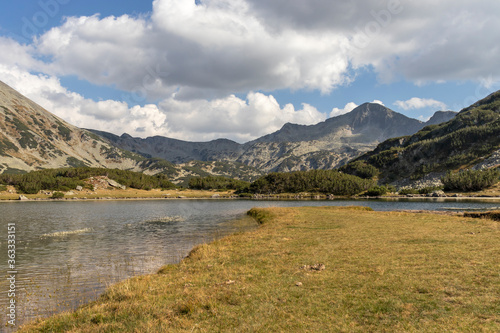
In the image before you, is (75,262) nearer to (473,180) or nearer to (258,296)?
(258,296)

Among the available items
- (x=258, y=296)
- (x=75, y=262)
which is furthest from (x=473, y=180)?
(x=75, y=262)

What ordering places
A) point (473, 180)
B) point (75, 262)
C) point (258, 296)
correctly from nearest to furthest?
point (258, 296) < point (75, 262) < point (473, 180)

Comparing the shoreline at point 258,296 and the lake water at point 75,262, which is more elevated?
the shoreline at point 258,296

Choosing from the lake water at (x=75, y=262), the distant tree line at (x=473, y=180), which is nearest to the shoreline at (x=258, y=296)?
the lake water at (x=75, y=262)

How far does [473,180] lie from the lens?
561 feet

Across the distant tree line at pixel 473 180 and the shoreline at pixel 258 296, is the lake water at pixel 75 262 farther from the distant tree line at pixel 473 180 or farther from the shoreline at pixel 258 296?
the distant tree line at pixel 473 180

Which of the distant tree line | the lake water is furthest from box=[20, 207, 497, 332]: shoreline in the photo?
the distant tree line

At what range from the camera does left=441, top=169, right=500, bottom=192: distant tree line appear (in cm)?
16812

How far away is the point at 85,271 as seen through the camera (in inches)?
985

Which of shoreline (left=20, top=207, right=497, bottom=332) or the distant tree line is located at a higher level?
the distant tree line

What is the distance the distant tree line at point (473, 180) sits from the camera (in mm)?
168125

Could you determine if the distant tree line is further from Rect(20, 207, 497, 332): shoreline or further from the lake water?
the lake water

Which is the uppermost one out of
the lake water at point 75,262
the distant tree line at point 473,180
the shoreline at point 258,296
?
the distant tree line at point 473,180

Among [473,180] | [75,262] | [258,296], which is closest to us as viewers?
[258,296]
